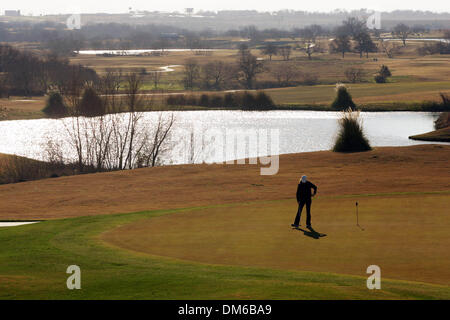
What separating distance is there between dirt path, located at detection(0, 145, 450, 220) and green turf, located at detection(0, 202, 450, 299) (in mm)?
11281

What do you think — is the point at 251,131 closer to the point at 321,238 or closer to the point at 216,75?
the point at 321,238

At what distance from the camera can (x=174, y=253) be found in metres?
17.7

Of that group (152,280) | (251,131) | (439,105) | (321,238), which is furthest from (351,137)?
(439,105)

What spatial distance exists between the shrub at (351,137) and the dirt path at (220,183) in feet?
3.72

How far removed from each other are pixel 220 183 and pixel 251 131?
3582cm

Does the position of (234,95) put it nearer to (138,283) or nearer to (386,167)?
(386,167)

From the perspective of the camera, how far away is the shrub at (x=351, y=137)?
48.1 meters

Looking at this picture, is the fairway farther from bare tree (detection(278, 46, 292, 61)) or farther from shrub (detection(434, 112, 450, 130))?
bare tree (detection(278, 46, 292, 61))

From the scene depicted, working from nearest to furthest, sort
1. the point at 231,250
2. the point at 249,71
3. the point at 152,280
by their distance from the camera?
the point at 152,280
the point at 231,250
the point at 249,71

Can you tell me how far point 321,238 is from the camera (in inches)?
731

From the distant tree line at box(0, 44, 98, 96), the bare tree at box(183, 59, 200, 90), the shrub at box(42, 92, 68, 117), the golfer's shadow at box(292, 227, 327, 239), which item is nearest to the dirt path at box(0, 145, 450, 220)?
the golfer's shadow at box(292, 227, 327, 239)

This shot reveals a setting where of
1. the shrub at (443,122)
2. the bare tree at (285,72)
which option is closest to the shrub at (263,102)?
the shrub at (443,122)

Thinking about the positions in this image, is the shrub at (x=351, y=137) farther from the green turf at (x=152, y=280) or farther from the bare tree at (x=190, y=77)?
the bare tree at (x=190, y=77)
